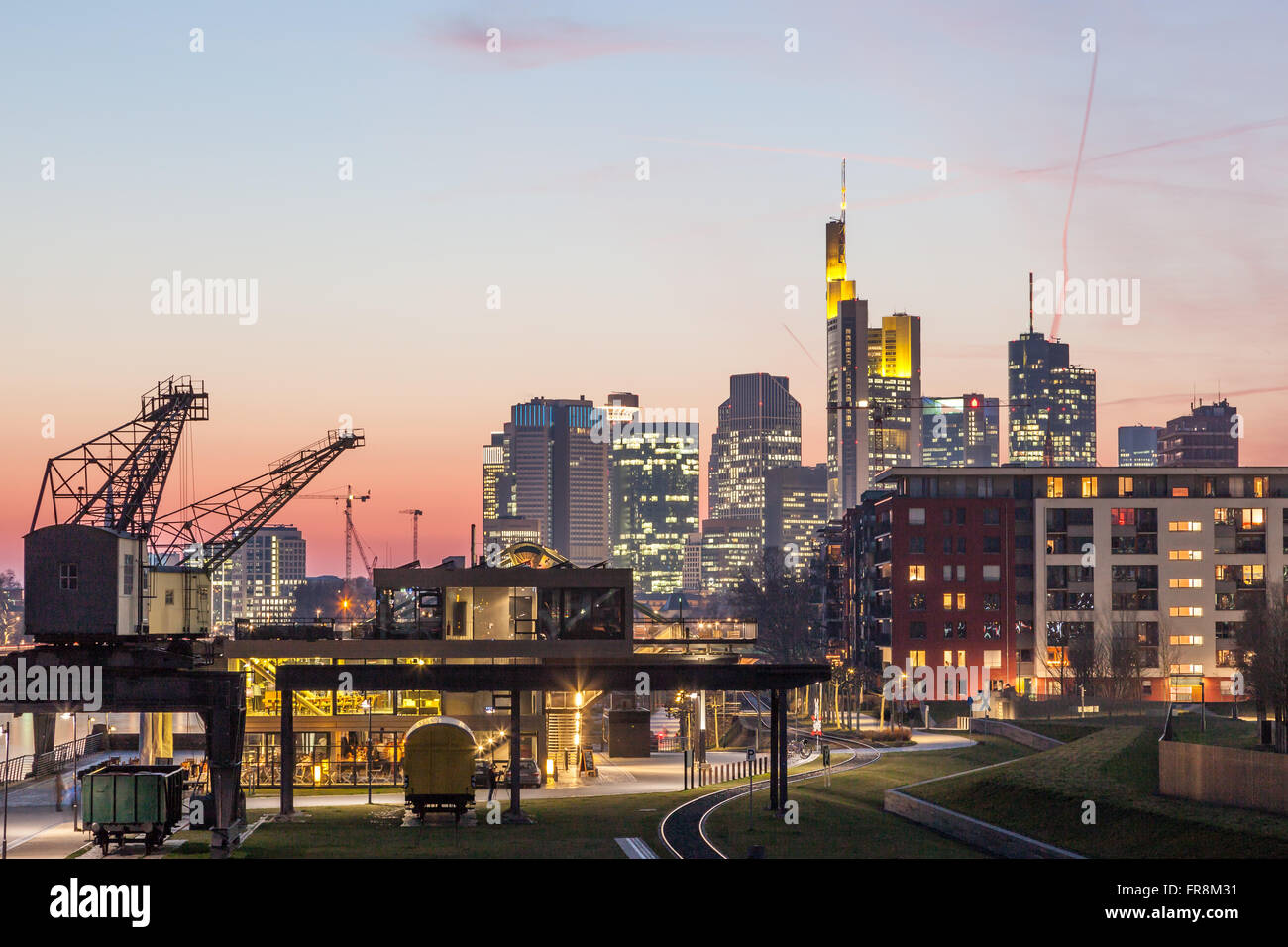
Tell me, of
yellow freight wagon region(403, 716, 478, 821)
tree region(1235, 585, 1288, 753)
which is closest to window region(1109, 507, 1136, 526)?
tree region(1235, 585, 1288, 753)

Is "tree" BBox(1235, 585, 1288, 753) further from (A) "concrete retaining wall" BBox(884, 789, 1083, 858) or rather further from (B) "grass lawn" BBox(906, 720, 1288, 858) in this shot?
(A) "concrete retaining wall" BBox(884, 789, 1083, 858)

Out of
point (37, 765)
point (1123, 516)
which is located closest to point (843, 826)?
point (37, 765)

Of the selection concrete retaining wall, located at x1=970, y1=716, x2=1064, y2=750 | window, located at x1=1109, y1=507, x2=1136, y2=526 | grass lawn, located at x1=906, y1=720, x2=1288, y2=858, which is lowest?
concrete retaining wall, located at x1=970, y1=716, x2=1064, y2=750

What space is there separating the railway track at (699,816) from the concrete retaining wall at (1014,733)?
9.26 meters

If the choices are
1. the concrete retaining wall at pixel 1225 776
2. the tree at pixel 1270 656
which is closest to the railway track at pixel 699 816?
the concrete retaining wall at pixel 1225 776

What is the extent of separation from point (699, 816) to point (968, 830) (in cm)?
1058

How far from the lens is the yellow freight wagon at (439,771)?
5688 cm

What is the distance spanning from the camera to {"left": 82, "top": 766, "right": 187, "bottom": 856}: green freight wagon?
4912 cm

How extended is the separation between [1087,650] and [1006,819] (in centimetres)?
8461

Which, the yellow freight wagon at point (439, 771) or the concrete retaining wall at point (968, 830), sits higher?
the yellow freight wagon at point (439, 771)

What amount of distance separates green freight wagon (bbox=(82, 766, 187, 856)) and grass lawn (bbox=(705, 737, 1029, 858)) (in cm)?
1898

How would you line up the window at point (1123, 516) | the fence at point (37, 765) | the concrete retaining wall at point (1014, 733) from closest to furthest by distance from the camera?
the fence at point (37, 765) → the concrete retaining wall at point (1014, 733) → the window at point (1123, 516)

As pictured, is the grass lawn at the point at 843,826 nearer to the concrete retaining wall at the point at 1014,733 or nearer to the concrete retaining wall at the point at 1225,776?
the concrete retaining wall at the point at 1225,776

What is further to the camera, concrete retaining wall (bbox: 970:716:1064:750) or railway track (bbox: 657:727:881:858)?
concrete retaining wall (bbox: 970:716:1064:750)
